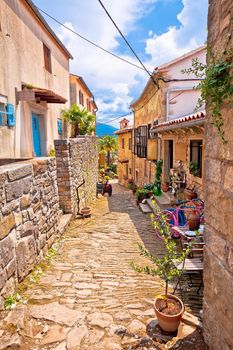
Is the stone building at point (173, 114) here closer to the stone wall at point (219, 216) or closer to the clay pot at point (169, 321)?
the stone wall at point (219, 216)

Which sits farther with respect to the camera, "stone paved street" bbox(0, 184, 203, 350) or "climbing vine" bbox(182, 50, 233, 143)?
"stone paved street" bbox(0, 184, 203, 350)

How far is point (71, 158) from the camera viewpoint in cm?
809

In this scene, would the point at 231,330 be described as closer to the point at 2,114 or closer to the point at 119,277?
the point at 119,277

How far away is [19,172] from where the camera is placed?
367cm

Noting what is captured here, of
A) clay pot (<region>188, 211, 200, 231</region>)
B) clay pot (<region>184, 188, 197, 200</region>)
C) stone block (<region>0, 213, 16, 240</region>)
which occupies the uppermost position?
stone block (<region>0, 213, 16, 240</region>)

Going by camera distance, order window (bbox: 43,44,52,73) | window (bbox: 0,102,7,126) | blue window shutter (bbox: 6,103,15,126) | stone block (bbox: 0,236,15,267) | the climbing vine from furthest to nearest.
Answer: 1. window (bbox: 43,44,52,73)
2. blue window shutter (bbox: 6,103,15,126)
3. window (bbox: 0,102,7,126)
4. stone block (bbox: 0,236,15,267)
5. the climbing vine

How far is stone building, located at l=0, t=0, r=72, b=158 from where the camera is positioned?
675cm

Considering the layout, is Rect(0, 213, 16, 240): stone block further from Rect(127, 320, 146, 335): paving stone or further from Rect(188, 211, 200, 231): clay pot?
Rect(188, 211, 200, 231): clay pot

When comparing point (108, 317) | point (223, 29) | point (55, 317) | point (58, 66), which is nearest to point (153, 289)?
point (108, 317)

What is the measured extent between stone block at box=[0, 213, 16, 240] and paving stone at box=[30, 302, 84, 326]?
3.48 feet

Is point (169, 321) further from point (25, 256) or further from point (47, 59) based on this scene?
point (47, 59)

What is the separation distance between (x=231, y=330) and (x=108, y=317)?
157 cm

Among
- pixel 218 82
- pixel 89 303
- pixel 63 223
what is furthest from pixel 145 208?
pixel 218 82

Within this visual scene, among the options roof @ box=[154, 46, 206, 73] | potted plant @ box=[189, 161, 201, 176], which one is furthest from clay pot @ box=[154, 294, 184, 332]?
roof @ box=[154, 46, 206, 73]
